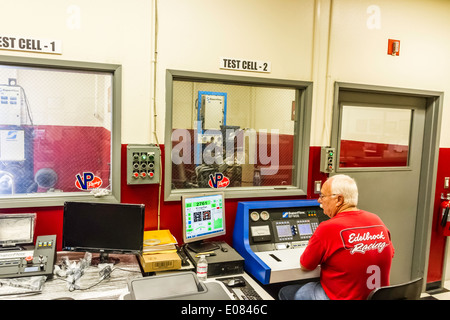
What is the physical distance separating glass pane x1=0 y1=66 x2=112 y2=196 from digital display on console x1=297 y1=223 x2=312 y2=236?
1.65m

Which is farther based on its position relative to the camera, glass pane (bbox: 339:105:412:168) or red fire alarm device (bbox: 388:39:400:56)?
glass pane (bbox: 339:105:412:168)

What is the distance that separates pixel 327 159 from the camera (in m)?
3.11

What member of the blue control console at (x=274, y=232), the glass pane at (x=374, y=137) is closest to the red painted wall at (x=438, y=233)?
the glass pane at (x=374, y=137)

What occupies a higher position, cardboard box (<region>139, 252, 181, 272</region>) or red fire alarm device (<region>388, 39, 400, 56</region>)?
red fire alarm device (<region>388, 39, 400, 56</region>)

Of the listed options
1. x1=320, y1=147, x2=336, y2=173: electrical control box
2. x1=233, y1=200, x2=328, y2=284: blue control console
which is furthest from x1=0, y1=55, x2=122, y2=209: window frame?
x1=320, y1=147, x2=336, y2=173: electrical control box

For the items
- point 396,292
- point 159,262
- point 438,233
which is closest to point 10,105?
point 159,262

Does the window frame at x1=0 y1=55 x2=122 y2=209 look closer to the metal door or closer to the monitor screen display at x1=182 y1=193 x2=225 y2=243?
the monitor screen display at x1=182 y1=193 x2=225 y2=243

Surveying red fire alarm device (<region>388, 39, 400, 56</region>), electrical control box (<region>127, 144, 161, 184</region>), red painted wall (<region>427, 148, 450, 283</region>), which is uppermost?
red fire alarm device (<region>388, 39, 400, 56</region>)

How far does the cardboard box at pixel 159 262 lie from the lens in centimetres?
217

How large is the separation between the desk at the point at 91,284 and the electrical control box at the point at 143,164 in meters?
0.60

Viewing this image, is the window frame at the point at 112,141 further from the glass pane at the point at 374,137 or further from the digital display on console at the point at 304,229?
the glass pane at the point at 374,137

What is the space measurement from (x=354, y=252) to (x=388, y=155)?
82.8 inches

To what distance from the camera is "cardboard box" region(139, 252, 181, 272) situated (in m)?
2.17
